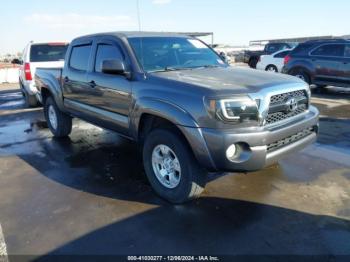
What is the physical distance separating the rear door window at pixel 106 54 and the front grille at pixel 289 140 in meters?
2.23

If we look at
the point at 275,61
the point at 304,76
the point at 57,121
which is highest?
the point at 275,61

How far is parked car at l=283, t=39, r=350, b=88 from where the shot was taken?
11.3 meters

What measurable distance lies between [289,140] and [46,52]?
872 cm

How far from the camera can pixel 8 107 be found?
1165 cm

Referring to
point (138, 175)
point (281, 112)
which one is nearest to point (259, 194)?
point (281, 112)

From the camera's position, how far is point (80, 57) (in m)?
5.88

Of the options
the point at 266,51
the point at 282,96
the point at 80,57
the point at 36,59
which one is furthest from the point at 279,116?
the point at 266,51

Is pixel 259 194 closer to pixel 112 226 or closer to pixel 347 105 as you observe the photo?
pixel 112 226

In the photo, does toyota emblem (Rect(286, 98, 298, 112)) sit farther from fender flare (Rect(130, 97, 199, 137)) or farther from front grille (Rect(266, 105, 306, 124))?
fender flare (Rect(130, 97, 199, 137))

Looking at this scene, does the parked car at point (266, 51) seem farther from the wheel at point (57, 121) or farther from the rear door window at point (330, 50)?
the wheel at point (57, 121)

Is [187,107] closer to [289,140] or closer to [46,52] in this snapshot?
[289,140]

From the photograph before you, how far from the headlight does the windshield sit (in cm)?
128

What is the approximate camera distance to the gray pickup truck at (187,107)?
137 inches

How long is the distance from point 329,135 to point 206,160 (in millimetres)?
4100
